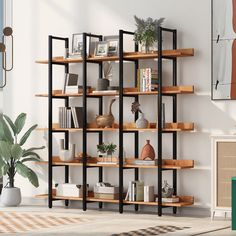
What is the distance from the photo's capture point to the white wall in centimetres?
898

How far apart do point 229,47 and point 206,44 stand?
0.29 metres

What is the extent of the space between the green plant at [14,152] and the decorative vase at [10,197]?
0.38 feet

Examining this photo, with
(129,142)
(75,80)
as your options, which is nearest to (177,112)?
(129,142)

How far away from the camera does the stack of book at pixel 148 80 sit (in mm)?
8953

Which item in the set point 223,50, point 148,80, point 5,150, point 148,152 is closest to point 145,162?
point 148,152

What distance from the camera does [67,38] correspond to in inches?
391

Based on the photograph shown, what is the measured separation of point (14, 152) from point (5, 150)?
11 centimetres

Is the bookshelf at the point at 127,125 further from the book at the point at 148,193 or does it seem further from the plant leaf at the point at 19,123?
the plant leaf at the point at 19,123

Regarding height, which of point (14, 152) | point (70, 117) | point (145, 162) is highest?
point (70, 117)

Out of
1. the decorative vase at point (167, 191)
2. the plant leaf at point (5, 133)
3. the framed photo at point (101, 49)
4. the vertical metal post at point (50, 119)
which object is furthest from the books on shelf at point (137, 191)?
the plant leaf at point (5, 133)

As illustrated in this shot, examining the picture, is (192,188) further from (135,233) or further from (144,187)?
(135,233)

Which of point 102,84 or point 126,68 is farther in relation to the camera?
point 126,68

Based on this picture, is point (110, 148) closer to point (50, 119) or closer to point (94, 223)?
point (50, 119)

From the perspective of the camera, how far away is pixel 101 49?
941 cm
